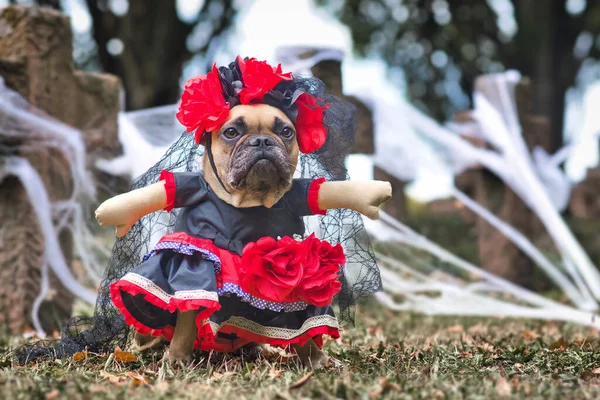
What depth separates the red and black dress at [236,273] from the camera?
2971 millimetres

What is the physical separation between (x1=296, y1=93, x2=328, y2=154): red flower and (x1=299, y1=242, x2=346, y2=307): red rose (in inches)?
18.1

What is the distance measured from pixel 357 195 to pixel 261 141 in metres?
0.47

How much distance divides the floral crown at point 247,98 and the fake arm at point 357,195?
0.21 metres

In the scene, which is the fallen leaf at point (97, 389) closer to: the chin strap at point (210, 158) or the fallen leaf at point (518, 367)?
the chin strap at point (210, 158)

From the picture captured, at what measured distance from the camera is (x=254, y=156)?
300cm

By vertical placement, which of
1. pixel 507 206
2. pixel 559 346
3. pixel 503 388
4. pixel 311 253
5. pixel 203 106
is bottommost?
pixel 559 346

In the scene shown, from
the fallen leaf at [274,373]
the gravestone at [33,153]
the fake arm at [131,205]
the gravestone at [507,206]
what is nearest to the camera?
the fallen leaf at [274,373]

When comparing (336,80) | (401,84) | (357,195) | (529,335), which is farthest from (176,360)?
(401,84)

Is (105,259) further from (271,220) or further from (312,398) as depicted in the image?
(312,398)

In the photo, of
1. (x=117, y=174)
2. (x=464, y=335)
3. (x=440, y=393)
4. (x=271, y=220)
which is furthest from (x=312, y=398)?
(x=117, y=174)

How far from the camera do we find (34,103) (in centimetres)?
482

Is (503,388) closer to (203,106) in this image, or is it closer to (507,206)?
(203,106)

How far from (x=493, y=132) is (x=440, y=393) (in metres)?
4.36

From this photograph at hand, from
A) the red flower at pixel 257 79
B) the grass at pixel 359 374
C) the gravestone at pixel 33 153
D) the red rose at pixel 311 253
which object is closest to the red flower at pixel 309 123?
the red flower at pixel 257 79
